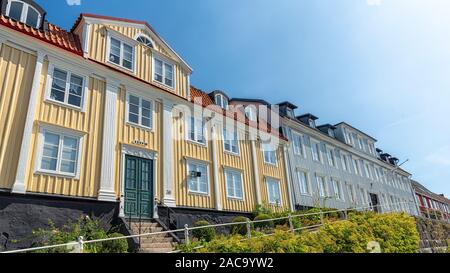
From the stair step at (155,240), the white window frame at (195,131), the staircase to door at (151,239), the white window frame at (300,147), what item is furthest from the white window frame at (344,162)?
the stair step at (155,240)

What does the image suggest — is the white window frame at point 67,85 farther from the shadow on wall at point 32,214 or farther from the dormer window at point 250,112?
the dormer window at point 250,112

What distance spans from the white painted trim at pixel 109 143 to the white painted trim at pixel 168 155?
2.66 meters

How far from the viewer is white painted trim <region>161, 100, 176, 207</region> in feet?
48.6

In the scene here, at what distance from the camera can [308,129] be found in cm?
2798

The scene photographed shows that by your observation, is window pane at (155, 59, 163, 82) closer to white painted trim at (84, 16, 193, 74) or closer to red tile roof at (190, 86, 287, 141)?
white painted trim at (84, 16, 193, 74)

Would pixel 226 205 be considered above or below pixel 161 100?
below

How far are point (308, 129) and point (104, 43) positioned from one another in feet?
63.2

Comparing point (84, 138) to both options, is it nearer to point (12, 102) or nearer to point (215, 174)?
point (12, 102)

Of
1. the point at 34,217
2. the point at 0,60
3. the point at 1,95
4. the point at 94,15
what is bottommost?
the point at 34,217

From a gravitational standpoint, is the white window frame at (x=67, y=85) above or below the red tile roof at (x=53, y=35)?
below

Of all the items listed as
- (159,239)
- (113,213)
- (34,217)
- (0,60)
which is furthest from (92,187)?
(0,60)

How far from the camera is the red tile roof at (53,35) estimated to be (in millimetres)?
11891

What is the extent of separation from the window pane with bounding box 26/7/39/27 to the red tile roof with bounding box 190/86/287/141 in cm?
867

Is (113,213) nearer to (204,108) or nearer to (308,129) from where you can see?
(204,108)
